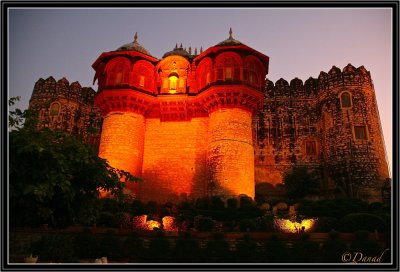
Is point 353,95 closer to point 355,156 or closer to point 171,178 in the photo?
point 355,156

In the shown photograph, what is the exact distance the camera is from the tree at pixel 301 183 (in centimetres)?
2592

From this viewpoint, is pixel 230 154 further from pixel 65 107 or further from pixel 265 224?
pixel 65 107

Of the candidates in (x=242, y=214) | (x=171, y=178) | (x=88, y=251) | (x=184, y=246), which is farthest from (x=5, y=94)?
(x=171, y=178)

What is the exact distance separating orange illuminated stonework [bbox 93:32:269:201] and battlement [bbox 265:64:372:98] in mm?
9357

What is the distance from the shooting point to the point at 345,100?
91.5ft

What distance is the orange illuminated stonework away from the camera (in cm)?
1981

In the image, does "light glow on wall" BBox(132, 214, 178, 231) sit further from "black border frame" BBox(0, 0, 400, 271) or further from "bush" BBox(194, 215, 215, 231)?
"black border frame" BBox(0, 0, 400, 271)

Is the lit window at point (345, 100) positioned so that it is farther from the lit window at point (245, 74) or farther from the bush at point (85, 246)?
the bush at point (85, 246)

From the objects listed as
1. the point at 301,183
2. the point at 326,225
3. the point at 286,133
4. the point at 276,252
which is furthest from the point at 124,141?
the point at 286,133

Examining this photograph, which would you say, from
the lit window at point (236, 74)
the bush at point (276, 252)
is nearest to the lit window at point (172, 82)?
the lit window at point (236, 74)

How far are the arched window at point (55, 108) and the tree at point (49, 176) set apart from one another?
21.2m

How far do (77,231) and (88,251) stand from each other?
1461 millimetres
